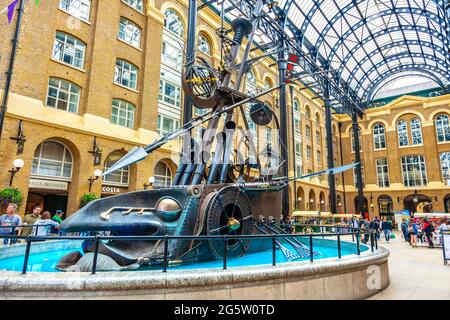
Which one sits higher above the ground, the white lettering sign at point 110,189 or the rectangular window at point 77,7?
the rectangular window at point 77,7

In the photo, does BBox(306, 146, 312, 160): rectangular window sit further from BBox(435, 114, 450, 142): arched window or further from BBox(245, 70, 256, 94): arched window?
BBox(435, 114, 450, 142): arched window

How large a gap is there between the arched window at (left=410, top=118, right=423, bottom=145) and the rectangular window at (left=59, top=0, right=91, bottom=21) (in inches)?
1666

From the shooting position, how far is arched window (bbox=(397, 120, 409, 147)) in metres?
41.3

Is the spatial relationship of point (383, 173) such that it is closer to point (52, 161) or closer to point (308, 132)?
point (308, 132)

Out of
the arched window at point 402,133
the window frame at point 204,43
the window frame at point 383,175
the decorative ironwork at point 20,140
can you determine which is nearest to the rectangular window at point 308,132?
the window frame at point 383,175

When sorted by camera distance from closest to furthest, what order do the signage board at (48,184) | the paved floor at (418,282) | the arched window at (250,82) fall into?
the paved floor at (418,282), the signage board at (48,184), the arched window at (250,82)

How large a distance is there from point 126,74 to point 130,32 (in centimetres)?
302

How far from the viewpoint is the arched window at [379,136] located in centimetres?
4328

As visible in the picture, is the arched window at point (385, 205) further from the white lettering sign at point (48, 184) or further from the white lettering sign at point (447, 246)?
the white lettering sign at point (48, 184)

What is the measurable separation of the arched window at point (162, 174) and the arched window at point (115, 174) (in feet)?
7.37

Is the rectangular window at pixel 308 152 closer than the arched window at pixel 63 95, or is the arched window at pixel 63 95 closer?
the arched window at pixel 63 95

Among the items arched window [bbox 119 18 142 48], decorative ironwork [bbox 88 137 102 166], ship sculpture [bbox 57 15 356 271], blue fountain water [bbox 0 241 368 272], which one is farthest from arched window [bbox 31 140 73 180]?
ship sculpture [bbox 57 15 356 271]

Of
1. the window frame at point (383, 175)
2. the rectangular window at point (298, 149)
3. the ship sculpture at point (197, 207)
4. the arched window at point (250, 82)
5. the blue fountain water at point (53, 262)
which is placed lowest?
the blue fountain water at point (53, 262)
